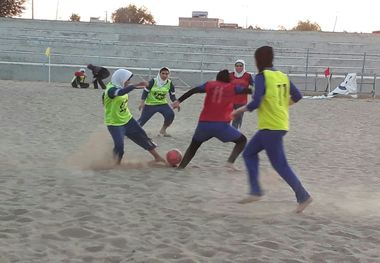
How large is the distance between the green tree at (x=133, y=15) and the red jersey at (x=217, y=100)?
79.7 m

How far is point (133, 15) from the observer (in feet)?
283

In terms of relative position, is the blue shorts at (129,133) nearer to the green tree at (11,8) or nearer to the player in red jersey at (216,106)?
the player in red jersey at (216,106)

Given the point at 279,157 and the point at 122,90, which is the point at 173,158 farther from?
the point at 279,157

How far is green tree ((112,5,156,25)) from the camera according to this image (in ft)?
281

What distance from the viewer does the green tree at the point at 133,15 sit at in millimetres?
85562

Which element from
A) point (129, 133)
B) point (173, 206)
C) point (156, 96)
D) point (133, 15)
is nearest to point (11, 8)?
point (133, 15)

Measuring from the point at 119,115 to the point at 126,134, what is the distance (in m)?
0.34

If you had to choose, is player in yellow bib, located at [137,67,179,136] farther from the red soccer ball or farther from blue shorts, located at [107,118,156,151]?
the red soccer ball

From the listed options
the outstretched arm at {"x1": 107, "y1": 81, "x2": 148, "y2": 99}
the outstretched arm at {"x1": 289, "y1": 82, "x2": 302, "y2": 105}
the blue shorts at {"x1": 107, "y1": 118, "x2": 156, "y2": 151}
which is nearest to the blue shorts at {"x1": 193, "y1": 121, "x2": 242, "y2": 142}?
Answer: the blue shorts at {"x1": 107, "y1": 118, "x2": 156, "y2": 151}

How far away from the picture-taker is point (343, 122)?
15922 millimetres

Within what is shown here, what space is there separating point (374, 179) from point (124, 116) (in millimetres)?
3694

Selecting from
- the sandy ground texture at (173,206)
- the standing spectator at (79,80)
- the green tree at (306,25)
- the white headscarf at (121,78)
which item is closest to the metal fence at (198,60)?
the standing spectator at (79,80)

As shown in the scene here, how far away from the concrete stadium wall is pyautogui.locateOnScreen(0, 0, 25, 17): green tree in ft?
66.6

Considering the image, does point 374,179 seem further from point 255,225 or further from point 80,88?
point 80,88
